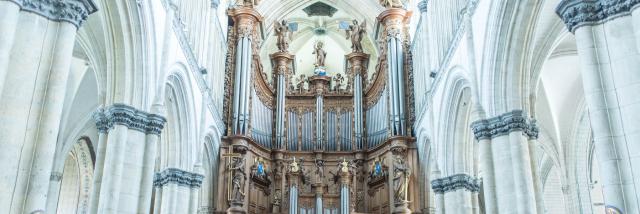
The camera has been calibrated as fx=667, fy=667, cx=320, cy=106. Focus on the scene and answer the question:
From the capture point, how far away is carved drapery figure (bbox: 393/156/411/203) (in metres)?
20.8

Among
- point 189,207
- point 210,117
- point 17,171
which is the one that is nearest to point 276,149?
point 210,117

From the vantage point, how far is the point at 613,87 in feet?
29.3

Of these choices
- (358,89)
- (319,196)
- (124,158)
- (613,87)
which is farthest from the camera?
(358,89)

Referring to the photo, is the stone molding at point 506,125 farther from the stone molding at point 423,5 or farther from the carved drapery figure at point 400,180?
the stone molding at point 423,5

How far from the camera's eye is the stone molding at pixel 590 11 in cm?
878

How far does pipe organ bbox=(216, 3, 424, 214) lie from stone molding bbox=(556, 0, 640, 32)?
11871 mm

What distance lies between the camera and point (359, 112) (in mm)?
25609

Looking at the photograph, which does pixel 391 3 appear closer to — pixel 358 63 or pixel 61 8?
pixel 358 63

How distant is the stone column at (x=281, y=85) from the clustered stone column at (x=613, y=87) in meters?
16.7

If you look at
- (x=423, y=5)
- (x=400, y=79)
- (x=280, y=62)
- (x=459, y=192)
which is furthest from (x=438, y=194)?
(x=280, y=62)

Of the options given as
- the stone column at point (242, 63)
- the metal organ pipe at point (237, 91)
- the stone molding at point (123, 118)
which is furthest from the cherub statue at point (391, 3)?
the stone molding at point (123, 118)

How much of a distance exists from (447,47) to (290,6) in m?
12.7

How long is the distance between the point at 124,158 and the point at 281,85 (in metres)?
13.6

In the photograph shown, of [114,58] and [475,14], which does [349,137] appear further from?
[114,58]
